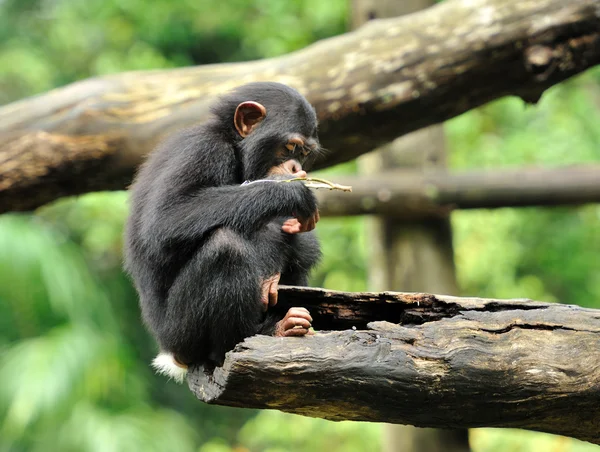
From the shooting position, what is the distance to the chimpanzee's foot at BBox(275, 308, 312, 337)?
2740mm

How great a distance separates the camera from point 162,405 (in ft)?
43.1

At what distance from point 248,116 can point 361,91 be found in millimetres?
1110

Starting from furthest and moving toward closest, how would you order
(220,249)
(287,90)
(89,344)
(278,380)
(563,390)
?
1. (89,344)
2. (287,90)
3. (220,249)
4. (563,390)
5. (278,380)

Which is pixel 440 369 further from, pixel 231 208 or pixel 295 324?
pixel 231 208

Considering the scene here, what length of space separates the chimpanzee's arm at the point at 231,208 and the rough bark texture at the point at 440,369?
0.58 m

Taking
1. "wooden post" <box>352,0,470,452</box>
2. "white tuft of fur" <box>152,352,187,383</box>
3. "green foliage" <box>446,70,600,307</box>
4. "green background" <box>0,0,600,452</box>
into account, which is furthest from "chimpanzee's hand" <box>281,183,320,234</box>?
"green foliage" <box>446,70,600,307</box>

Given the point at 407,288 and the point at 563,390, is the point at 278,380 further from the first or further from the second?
the point at 407,288

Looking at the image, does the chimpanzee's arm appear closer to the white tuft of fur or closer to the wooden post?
the white tuft of fur

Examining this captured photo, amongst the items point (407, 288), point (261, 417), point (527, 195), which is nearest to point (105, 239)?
point (261, 417)

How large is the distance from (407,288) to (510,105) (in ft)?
18.1

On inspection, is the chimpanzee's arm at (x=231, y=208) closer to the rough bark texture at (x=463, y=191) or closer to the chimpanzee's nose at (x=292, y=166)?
the chimpanzee's nose at (x=292, y=166)

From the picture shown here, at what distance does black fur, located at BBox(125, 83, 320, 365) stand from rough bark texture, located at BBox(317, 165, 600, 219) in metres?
2.13

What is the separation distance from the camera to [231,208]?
10.4ft

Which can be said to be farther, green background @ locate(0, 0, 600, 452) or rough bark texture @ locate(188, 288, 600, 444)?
green background @ locate(0, 0, 600, 452)
